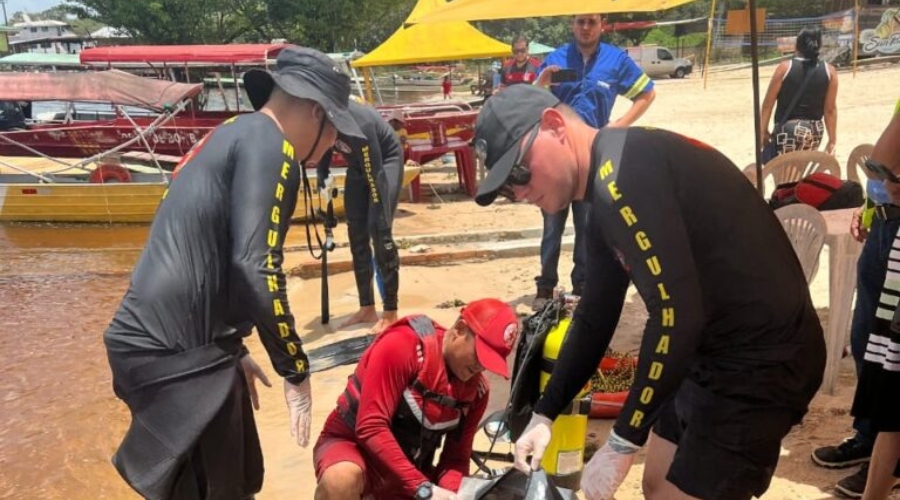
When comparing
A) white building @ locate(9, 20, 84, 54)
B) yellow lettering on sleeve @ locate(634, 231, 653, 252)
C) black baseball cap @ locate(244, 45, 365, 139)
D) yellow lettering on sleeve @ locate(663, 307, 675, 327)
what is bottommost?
yellow lettering on sleeve @ locate(663, 307, 675, 327)

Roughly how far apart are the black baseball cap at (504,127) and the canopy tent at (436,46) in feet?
32.1

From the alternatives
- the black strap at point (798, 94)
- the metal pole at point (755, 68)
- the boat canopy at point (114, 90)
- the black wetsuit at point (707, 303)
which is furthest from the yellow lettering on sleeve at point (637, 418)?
the boat canopy at point (114, 90)

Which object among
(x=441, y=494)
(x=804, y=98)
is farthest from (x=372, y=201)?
(x=804, y=98)

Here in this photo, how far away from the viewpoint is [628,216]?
5.52 feet

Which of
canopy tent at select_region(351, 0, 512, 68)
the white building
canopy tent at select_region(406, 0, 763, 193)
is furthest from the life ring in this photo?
the white building

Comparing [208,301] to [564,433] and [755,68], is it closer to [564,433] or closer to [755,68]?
[564,433]

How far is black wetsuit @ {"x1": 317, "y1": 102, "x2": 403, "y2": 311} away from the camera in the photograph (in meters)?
5.25

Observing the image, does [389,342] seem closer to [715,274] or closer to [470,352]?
[470,352]

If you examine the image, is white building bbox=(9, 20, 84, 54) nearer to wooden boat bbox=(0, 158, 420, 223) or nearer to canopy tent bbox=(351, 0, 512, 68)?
wooden boat bbox=(0, 158, 420, 223)

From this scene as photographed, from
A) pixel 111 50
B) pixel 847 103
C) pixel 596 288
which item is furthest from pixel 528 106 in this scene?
pixel 847 103

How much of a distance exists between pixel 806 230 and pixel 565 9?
6.15 ft

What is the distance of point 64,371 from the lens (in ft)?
20.1

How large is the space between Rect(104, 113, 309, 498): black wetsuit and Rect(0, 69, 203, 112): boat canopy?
9897mm

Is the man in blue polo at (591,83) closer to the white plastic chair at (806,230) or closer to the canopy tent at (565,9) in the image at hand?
the canopy tent at (565,9)
